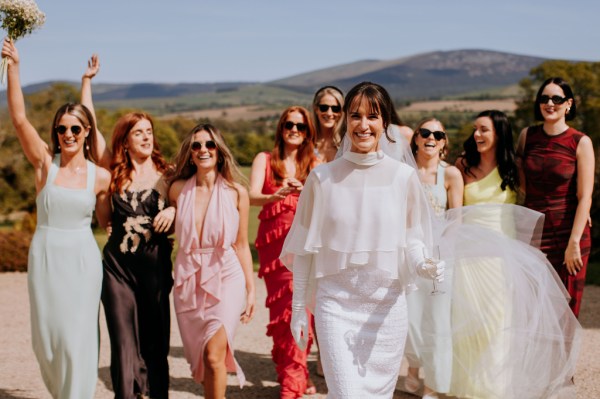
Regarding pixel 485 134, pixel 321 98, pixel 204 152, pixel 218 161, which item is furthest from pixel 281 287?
pixel 485 134

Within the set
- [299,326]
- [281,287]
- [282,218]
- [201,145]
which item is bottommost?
[281,287]

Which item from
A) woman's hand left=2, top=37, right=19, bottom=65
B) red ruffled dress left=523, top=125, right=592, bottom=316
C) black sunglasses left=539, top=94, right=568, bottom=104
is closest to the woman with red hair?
woman's hand left=2, top=37, right=19, bottom=65

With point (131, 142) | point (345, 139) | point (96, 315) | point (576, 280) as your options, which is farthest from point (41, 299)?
point (576, 280)

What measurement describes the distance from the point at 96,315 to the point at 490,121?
370 cm

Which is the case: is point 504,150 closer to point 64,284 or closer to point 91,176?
point 91,176

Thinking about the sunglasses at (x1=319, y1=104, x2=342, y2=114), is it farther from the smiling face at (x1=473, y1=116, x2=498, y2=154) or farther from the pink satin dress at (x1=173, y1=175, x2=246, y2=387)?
the pink satin dress at (x1=173, y1=175, x2=246, y2=387)

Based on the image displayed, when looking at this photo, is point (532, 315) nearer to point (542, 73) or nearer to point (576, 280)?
point (576, 280)

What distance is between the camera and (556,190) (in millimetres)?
6969

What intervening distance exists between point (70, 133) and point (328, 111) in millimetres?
2460

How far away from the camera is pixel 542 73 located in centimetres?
2889

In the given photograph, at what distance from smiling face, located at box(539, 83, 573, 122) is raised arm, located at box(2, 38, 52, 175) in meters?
4.20

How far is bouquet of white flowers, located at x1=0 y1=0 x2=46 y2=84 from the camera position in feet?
18.2

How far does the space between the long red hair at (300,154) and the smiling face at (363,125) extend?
2567 mm

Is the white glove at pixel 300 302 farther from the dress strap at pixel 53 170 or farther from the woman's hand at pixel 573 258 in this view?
the woman's hand at pixel 573 258
